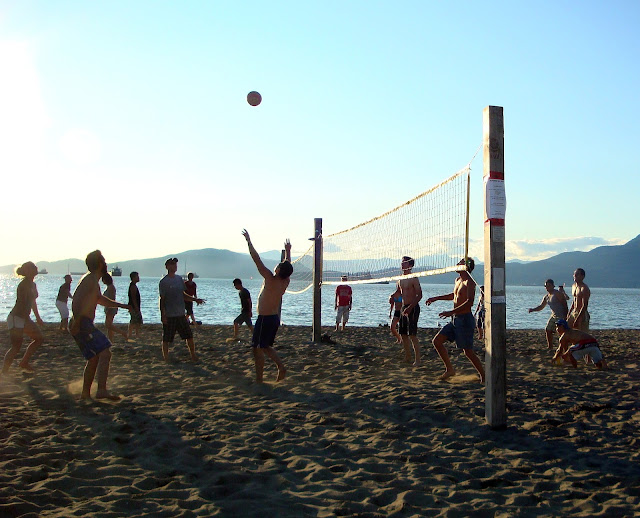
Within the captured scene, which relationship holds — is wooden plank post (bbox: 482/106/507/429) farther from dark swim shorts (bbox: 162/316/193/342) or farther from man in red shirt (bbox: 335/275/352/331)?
man in red shirt (bbox: 335/275/352/331)

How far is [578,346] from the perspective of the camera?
27.9 ft

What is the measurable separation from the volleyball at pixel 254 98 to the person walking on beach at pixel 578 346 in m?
6.57

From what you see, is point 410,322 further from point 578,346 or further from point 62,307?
point 62,307

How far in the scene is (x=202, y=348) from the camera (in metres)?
10.8

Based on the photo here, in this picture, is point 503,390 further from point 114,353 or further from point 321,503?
point 114,353

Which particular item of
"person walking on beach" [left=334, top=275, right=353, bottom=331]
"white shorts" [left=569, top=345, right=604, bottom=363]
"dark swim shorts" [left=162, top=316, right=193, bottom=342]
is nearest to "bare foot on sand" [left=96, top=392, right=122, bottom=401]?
"dark swim shorts" [left=162, top=316, right=193, bottom=342]

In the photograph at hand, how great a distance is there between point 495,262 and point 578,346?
4.40m

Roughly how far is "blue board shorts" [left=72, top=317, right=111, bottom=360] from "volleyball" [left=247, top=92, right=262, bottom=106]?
21.1 ft

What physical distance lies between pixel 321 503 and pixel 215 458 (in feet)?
3.56

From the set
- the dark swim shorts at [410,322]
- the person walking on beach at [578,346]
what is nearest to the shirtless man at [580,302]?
the person walking on beach at [578,346]

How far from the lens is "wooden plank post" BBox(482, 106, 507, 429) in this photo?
16.2ft

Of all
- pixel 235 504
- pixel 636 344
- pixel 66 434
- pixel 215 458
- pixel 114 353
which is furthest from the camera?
pixel 636 344

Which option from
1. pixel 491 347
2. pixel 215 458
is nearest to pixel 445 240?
pixel 491 347

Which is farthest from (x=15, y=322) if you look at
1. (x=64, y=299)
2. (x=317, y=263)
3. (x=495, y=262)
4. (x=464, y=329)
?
(x=495, y=262)
